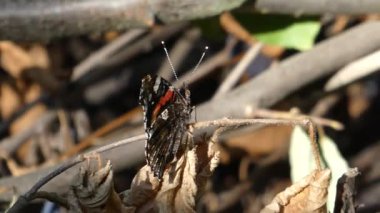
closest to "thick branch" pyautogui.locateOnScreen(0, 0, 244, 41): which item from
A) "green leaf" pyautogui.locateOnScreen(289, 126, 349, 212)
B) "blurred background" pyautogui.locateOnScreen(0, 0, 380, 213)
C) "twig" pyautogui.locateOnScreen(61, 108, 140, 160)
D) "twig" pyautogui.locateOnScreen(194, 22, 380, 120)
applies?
"blurred background" pyautogui.locateOnScreen(0, 0, 380, 213)

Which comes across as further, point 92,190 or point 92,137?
point 92,137

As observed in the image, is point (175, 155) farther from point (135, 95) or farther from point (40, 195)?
point (135, 95)

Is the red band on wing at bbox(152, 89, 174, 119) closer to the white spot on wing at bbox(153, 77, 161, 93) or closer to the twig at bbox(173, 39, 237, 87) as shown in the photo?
the white spot on wing at bbox(153, 77, 161, 93)

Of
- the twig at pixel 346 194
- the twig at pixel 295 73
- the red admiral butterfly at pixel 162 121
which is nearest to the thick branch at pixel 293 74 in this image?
the twig at pixel 295 73

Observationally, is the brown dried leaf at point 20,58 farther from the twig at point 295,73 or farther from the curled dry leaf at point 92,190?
the curled dry leaf at point 92,190

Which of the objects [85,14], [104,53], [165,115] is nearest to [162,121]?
[165,115]

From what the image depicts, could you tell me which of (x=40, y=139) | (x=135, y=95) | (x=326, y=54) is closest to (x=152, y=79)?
(x=326, y=54)

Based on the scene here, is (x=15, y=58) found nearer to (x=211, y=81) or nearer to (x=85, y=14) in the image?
(x=211, y=81)
